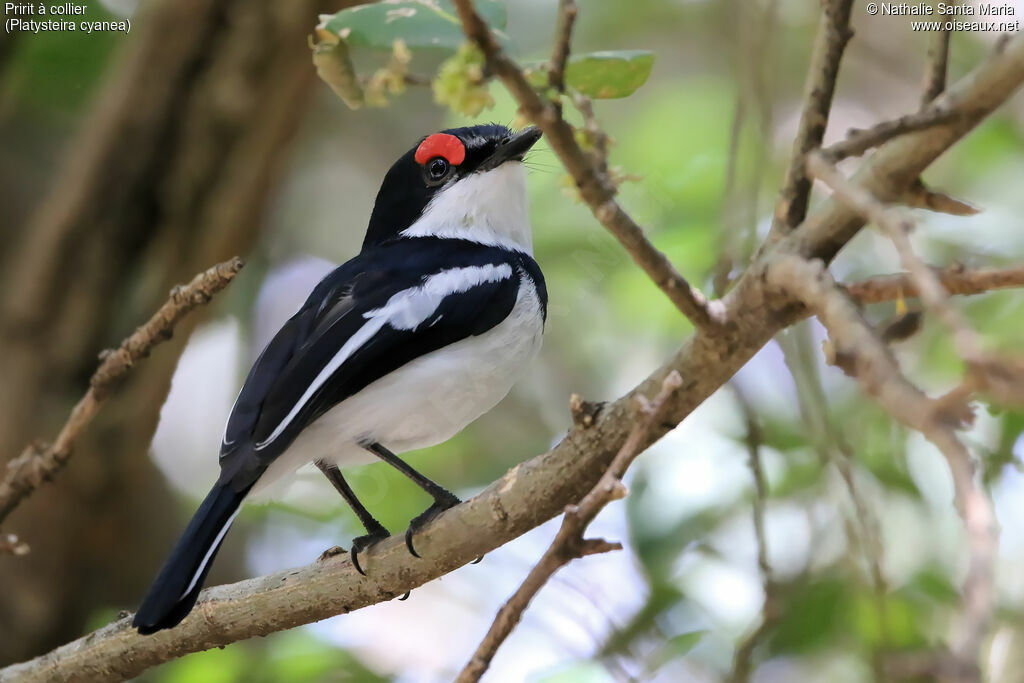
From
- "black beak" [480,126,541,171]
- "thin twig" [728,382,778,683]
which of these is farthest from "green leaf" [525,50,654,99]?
"thin twig" [728,382,778,683]

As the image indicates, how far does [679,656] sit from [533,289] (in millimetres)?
1048

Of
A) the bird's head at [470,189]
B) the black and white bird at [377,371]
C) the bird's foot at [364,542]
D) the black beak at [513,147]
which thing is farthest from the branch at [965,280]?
the bird's head at [470,189]

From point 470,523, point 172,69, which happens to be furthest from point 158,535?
point 470,523

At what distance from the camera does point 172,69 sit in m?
3.76

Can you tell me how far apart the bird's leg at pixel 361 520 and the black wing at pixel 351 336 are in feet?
0.98

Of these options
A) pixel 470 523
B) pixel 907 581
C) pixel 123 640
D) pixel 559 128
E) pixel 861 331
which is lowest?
pixel 907 581

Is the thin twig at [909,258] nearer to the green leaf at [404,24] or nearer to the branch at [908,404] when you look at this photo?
the branch at [908,404]

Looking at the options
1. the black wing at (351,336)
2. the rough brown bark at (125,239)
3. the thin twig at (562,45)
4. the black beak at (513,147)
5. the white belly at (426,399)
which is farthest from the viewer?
the rough brown bark at (125,239)

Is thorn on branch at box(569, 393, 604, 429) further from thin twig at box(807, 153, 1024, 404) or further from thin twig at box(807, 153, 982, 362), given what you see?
thin twig at box(807, 153, 1024, 404)

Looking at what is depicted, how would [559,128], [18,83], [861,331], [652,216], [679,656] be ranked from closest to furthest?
[861,331], [559,128], [679,656], [652,216], [18,83]

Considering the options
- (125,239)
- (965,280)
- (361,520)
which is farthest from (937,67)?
(125,239)

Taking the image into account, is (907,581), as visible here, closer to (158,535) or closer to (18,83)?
(158,535)

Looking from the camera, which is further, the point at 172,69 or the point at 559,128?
the point at 172,69

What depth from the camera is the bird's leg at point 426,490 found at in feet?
7.45
